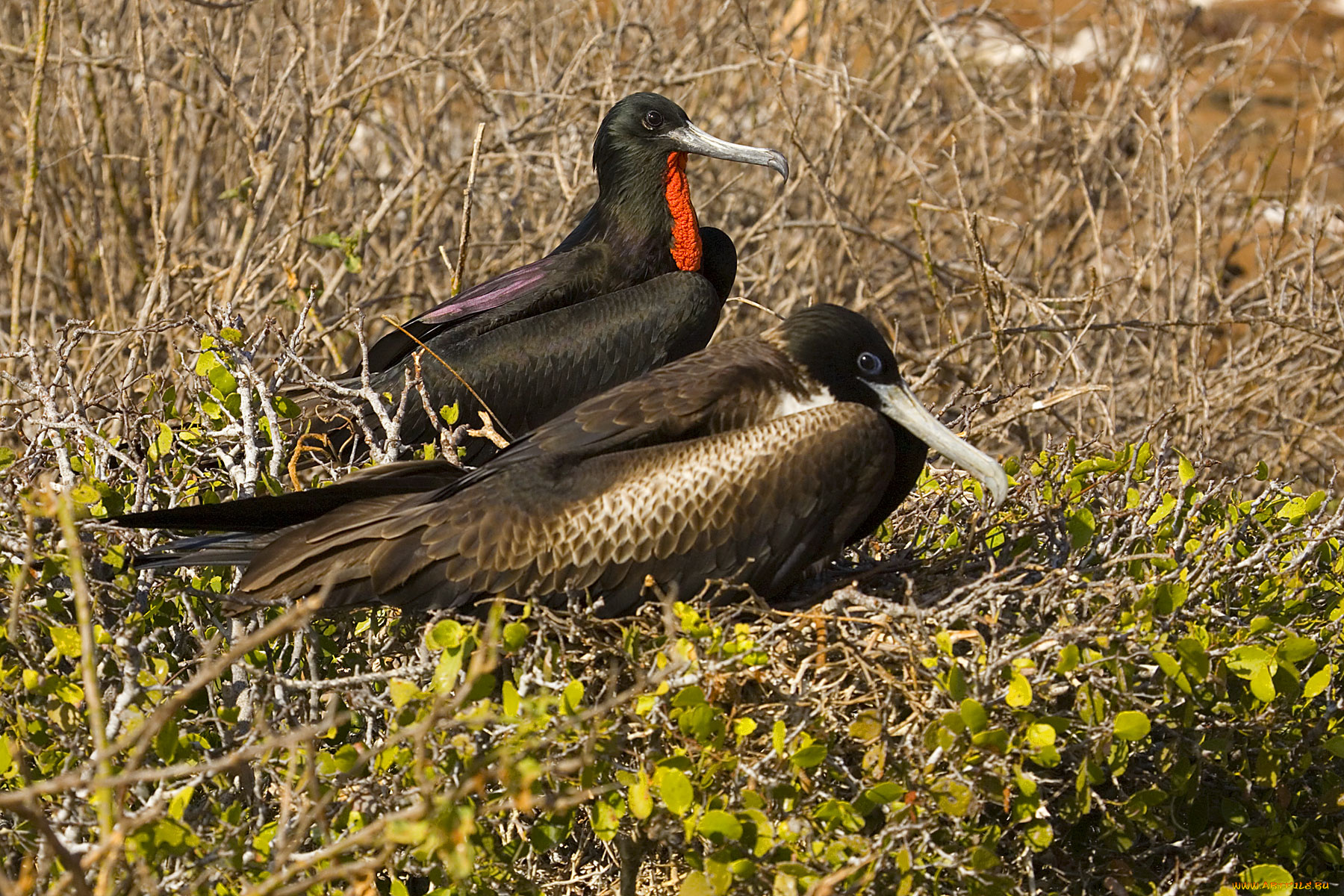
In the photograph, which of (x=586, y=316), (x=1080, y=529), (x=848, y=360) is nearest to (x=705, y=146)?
(x=586, y=316)

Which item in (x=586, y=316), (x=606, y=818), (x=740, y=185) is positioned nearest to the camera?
(x=606, y=818)

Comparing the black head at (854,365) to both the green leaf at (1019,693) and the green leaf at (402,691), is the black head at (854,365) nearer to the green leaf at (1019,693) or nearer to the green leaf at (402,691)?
the green leaf at (1019,693)

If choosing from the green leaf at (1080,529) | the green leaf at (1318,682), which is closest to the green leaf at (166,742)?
the green leaf at (1080,529)

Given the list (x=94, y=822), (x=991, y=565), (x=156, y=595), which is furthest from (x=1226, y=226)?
(x=94, y=822)

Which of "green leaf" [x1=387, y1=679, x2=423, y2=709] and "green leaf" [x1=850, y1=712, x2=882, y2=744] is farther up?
"green leaf" [x1=387, y1=679, x2=423, y2=709]

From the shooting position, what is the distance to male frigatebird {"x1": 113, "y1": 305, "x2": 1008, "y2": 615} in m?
2.85

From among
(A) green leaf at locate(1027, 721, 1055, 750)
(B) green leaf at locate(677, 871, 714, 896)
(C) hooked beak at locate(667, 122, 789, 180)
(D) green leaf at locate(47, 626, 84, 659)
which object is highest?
(C) hooked beak at locate(667, 122, 789, 180)

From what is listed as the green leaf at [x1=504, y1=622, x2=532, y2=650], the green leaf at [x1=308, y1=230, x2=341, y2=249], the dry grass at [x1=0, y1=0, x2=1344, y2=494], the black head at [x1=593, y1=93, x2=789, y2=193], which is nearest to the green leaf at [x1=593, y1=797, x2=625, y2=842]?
the green leaf at [x1=504, y1=622, x2=532, y2=650]

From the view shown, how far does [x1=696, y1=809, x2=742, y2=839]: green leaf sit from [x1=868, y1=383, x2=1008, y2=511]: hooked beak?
2.75ft

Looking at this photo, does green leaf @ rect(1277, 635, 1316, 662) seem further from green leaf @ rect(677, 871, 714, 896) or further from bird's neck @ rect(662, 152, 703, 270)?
bird's neck @ rect(662, 152, 703, 270)

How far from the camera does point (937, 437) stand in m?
2.94

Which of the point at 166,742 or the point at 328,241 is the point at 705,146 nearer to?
the point at 328,241

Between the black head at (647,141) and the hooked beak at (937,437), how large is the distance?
4.40ft

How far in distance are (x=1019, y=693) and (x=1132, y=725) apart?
187 millimetres
